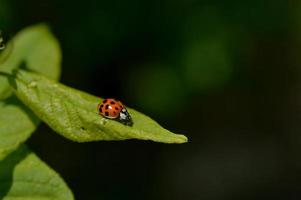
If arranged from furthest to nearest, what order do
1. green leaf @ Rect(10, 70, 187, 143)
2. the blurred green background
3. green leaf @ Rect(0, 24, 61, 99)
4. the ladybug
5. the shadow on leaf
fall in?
the blurred green background
green leaf @ Rect(0, 24, 61, 99)
the shadow on leaf
the ladybug
green leaf @ Rect(10, 70, 187, 143)

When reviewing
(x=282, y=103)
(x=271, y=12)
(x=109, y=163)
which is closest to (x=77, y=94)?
(x=271, y=12)

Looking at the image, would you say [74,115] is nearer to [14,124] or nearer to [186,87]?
[14,124]

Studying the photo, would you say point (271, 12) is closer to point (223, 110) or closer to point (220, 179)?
point (223, 110)

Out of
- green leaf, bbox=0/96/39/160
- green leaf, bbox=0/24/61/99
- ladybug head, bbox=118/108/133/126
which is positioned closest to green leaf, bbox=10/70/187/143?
ladybug head, bbox=118/108/133/126

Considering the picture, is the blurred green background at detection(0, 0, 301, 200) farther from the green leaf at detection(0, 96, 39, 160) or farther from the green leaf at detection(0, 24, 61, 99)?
the green leaf at detection(0, 96, 39, 160)

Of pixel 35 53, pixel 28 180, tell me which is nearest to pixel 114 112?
pixel 28 180

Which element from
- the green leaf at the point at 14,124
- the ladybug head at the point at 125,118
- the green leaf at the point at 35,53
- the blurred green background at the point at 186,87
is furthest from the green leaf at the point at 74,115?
the blurred green background at the point at 186,87
